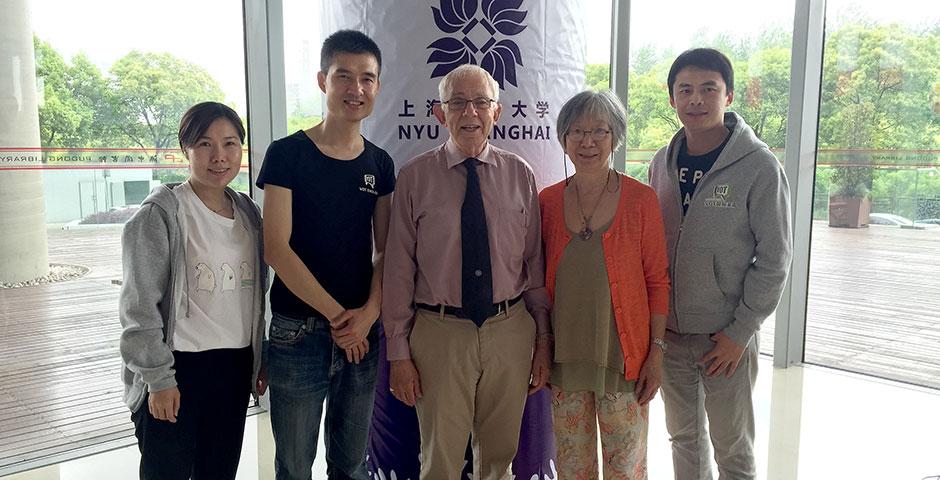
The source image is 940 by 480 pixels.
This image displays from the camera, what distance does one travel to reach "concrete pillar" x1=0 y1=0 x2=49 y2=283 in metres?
2.85

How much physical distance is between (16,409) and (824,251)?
14.5 ft

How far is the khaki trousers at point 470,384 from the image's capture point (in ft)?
6.20

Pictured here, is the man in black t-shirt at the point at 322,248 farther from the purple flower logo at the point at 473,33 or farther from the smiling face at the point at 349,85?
the purple flower logo at the point at 473,33

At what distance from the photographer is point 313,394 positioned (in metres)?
1.88

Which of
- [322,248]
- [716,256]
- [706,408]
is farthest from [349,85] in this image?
[706,408]

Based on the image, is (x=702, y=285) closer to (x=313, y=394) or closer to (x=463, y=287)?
(x=463, y=287)

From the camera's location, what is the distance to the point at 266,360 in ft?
6.21

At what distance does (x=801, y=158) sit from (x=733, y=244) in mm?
2379

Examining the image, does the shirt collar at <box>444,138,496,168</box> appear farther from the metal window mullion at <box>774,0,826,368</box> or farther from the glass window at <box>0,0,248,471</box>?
the metal window mullion at <box>774,0,826,368</box>

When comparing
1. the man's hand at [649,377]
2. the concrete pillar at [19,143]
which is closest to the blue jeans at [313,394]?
the man's hand at [649,377]

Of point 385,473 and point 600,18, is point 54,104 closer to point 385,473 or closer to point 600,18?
point 385,473

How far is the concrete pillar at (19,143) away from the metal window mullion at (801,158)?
3.86 metres

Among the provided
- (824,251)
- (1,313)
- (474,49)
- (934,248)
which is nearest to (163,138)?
(1,313)

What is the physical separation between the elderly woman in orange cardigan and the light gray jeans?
0.60 ft
